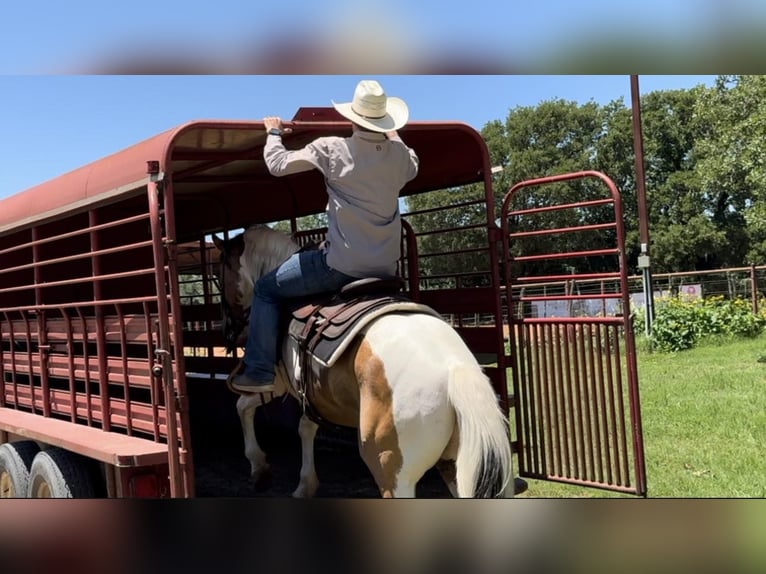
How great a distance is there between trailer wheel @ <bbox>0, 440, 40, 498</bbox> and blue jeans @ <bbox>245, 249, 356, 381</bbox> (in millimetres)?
1979

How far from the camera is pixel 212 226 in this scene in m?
8.03

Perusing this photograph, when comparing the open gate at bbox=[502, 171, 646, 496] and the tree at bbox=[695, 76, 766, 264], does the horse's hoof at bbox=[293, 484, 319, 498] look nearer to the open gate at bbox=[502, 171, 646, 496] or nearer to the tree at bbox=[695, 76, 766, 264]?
the open gate at bbox=[502, 171, 646, 496]

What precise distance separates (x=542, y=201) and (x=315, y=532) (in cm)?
3660

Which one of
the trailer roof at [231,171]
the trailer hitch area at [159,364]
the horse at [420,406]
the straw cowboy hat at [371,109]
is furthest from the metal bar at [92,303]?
the straw cowboy hat at [371,109]

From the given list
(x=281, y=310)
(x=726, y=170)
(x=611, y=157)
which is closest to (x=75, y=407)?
(x=281, y=310)

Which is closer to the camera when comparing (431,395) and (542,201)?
(431,395)

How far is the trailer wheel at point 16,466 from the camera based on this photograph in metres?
5.35

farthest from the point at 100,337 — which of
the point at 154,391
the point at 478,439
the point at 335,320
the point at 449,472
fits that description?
the point at 478,439

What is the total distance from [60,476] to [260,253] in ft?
6.61

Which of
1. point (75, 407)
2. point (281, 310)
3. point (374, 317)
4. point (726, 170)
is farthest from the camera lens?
point (726, 170)

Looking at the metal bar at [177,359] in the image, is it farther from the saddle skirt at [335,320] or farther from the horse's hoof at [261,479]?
the horse's hoof at [261,479]

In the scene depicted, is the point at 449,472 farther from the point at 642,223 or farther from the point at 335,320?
the point at 642,223

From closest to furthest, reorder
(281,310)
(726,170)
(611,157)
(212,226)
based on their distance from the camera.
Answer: (281,310)
(212,226)
(726,170)
(611,157)

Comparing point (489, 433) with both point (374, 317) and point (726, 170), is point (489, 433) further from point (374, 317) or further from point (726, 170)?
point (726, 170)
